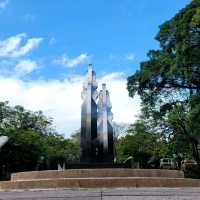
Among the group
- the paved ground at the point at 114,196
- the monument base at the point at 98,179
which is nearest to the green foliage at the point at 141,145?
the monument base at the point at 98,179

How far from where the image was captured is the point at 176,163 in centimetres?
5216

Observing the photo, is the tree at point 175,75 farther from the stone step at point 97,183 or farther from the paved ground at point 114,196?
the paved ground at point 114,196

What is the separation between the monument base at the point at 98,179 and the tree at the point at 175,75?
10201 mm

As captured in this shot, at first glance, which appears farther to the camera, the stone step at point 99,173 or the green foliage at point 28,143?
the green foliage at point 28,143

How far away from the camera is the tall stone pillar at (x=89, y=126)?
23594 mm

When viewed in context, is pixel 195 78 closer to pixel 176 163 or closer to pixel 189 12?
pixel 189 12

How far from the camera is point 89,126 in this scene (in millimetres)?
23734

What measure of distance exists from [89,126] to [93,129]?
9.1 inches

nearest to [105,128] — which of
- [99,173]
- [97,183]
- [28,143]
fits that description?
[99,173]

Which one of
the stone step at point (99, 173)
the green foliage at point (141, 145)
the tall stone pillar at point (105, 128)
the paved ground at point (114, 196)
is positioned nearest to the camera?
the paved ground at point (114, 196)

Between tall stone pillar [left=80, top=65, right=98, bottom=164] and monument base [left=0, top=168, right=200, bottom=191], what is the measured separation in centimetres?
362

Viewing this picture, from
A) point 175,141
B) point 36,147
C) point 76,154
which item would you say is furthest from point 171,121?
point 76,154

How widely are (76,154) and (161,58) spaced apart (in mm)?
29541

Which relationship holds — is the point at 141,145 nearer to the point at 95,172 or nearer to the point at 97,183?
the point at 95,172
